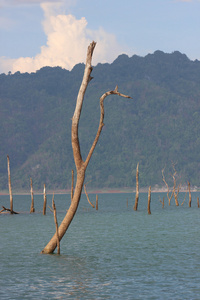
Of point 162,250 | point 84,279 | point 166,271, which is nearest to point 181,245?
point 162,250

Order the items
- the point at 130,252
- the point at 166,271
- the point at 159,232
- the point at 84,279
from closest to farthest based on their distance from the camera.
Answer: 1. the point at 84,279
2. the point at 166,271
3. the point at 130,252
4. the point at 159,232

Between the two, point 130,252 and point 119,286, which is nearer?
point 119,286

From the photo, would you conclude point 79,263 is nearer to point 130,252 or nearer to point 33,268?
point 33,268

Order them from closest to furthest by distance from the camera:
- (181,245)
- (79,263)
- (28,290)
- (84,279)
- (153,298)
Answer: (153,298)
(28,290)
(84,279)
(79,263)
(181,245)

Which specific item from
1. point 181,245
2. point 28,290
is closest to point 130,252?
point 181,245

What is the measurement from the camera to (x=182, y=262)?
28078 mm

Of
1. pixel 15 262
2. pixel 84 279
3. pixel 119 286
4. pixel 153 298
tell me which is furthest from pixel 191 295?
pixel 15 262

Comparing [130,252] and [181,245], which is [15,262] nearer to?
[130,252]

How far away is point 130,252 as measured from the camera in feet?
108

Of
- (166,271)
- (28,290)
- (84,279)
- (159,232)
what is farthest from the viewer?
(159,232)

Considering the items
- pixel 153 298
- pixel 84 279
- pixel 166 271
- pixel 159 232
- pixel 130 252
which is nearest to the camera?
pixel 153 298

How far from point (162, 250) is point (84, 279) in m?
11.4

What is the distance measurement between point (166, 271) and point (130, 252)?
7807 mm

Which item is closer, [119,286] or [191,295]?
[191,295]
